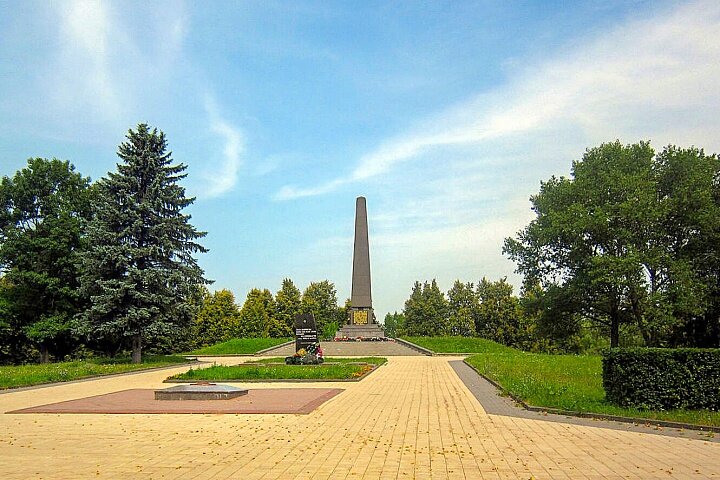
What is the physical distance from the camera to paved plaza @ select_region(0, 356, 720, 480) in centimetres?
654

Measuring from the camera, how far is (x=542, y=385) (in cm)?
1429

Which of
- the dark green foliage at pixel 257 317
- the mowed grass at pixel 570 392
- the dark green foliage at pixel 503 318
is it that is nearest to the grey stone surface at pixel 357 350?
the mowed grass at pixel 570 392

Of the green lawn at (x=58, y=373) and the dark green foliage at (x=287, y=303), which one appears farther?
the dark green foliage at (x=287, y=303)

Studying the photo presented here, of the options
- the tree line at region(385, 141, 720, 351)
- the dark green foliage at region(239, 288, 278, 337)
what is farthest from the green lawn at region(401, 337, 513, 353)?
the dark green foliage at region(239, 288, 278, 337)

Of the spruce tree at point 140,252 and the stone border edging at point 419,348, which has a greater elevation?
the spruce tree at point 140,252

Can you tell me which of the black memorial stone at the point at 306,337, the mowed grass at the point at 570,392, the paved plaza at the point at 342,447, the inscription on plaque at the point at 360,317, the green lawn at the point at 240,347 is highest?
the inscription on plaque at the point at 360,317

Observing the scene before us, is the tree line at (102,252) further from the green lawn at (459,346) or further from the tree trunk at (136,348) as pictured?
the green lawn at (459,346)

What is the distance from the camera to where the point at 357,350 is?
39219 mm

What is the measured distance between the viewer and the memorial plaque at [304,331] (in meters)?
25.9

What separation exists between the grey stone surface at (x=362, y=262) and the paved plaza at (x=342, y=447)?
35168mm

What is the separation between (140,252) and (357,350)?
16639mm

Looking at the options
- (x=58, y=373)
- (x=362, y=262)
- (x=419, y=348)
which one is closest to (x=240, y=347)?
(x=362, y=262)

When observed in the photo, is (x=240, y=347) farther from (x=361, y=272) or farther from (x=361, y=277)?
(x=361, y=272)

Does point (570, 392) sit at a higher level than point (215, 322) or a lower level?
lower
